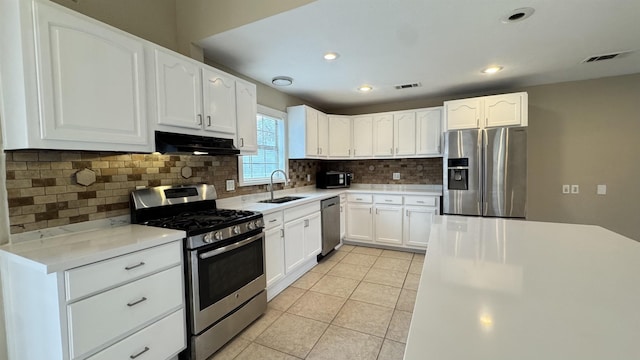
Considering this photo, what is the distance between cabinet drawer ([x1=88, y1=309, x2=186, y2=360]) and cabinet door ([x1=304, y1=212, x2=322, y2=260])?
1.65 m

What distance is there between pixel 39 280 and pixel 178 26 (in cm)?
211

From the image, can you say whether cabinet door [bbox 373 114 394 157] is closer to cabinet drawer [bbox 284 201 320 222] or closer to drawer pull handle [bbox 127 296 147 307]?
cabinet drawer [bbox 284 201 320 222]

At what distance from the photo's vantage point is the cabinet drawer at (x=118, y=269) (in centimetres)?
118

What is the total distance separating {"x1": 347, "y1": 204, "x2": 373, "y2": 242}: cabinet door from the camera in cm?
410

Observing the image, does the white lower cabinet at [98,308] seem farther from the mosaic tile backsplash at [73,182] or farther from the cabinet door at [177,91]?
the cabinet door at [177,91]

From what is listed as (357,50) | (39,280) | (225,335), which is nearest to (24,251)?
(39,280)

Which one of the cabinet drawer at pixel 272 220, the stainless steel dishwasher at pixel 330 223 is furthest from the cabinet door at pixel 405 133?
the cabinet drawer at pixel 272 220

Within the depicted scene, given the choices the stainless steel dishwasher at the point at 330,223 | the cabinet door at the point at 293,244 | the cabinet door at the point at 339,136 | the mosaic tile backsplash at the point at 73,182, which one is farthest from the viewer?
the cabinet door at the point at 339,136

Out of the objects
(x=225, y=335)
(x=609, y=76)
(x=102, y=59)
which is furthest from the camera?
(x=609, y=76)

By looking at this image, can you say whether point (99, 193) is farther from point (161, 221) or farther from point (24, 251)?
point (24, 251)

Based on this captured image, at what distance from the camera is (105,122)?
4.98ft

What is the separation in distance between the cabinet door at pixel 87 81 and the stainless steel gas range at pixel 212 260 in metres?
0.56

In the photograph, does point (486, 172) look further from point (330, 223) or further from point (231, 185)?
point (231, 185)

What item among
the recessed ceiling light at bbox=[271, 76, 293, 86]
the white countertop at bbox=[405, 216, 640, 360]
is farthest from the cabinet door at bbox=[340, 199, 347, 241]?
the white countertop at bbox=[405, 216, 640, 360]
